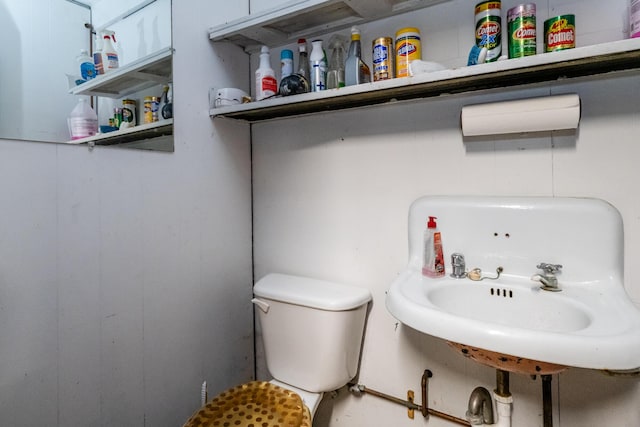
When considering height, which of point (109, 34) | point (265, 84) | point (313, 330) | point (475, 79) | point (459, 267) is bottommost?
point (313, 330)

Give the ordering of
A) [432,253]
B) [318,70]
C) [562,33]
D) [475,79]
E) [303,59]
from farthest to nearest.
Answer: [303,59] → [318,70] → [432,253] → [475,79] → [562,33]

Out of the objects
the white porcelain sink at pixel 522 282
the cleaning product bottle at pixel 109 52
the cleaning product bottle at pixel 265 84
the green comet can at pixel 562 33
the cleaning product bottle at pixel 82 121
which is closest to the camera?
the white porcelain sink at pixel 522 282

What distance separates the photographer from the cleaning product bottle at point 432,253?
3.38 ft

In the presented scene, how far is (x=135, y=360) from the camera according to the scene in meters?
1.11

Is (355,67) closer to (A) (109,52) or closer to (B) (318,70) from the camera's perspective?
(B) (318,70)

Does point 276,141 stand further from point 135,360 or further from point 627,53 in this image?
point 627,53

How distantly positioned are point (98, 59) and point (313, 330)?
1.06 m

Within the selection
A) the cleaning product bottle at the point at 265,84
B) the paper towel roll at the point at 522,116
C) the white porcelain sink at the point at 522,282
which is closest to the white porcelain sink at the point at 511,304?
the white porcelain sink at the point at 522,282

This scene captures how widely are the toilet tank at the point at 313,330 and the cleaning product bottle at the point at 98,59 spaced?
33.4 inches

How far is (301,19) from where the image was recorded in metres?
1.23

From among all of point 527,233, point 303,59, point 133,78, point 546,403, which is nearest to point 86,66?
point 133,78

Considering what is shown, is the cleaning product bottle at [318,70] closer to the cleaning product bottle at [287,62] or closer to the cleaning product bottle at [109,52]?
the cleaning product bottle at [287,62]

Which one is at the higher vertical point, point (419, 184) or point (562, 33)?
point (562, 33)

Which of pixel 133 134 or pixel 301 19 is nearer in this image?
pixel 133 134
